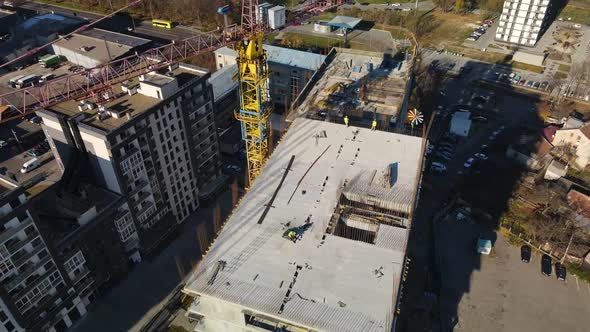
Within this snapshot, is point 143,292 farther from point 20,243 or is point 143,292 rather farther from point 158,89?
point 158,89

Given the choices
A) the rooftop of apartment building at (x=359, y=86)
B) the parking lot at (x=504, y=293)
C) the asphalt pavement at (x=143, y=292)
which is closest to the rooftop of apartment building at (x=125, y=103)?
the rooftop of apartment building at (x=359, y=86)

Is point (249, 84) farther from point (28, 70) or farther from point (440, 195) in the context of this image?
point (28, 70)

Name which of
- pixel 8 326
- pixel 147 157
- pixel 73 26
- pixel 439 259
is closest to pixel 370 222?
pixel 439 259

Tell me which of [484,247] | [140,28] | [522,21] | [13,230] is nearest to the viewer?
[13,230]

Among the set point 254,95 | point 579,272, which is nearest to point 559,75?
point 579,272

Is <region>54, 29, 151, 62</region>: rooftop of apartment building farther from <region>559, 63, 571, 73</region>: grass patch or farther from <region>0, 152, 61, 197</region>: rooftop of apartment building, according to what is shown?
<region>559, 63, 571, 73</region>: grass patch

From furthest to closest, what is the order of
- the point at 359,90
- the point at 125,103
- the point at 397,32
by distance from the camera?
the point at 397,32 < the point at 359,90 < the point at 125,103

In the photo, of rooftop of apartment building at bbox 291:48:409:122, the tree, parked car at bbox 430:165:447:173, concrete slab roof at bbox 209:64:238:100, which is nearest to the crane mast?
rooftop of apartment building at bbox 291:48:409:122
